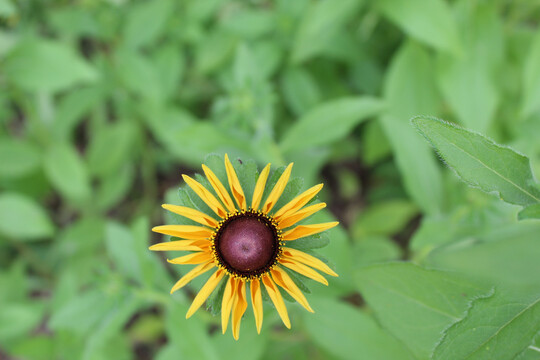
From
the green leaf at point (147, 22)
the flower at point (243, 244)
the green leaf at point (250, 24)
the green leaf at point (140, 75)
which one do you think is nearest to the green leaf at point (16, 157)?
the green leaf at point (140, 75)

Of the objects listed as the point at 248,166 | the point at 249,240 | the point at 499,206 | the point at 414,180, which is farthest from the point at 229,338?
the point at 499,206

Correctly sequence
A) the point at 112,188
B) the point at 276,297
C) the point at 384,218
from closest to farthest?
1. the point at 276,297
2. the point at 384,218
3. the point at 112,188

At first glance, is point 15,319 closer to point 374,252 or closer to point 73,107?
point 73,107

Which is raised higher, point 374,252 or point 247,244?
point 247,244

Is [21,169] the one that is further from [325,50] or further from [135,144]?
[325,50]

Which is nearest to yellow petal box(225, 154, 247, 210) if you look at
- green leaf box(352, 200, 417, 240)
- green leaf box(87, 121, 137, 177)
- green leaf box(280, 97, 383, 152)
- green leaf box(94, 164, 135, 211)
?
green leaf box(280, 97, 383, 152)

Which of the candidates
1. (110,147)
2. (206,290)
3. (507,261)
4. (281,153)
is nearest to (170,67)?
(110,147)
